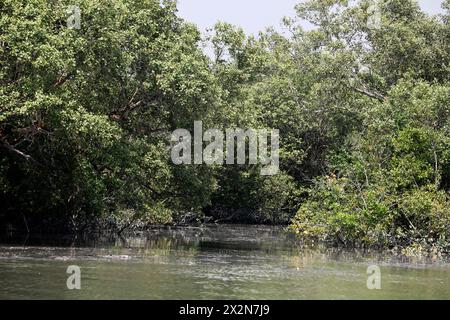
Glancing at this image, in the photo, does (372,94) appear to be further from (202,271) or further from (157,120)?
Result: (202,271)

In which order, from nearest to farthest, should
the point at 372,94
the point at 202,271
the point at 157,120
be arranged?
1. the point at 202,271
2. the point at 157,120
3. the point at 372,94

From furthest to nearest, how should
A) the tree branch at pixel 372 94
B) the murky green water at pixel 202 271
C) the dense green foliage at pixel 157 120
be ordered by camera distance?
the tree branch at pixel 372 94 → the dense green foliage at pixel 157 120 → the murky green water at pixel 202 271

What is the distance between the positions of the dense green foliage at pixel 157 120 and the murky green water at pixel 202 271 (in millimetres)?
2168

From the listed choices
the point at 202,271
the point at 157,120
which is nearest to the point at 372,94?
the point at 157,120

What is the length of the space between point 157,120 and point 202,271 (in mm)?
12978

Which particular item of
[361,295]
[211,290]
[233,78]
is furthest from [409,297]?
[233,78]

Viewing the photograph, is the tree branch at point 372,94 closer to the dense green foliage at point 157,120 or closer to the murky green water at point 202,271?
the dense green foliage at point 157,120

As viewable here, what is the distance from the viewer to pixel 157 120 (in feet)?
107

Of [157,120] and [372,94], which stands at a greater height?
[372,94]

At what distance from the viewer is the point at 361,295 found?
1777 cm

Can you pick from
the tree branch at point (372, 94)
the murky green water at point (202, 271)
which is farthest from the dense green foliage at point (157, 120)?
the murky green water at point (202, 271)

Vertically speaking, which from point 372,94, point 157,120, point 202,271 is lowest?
point 202,271

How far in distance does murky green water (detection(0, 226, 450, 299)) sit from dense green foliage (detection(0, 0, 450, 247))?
7.11ft

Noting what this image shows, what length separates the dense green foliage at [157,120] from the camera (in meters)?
24.7
